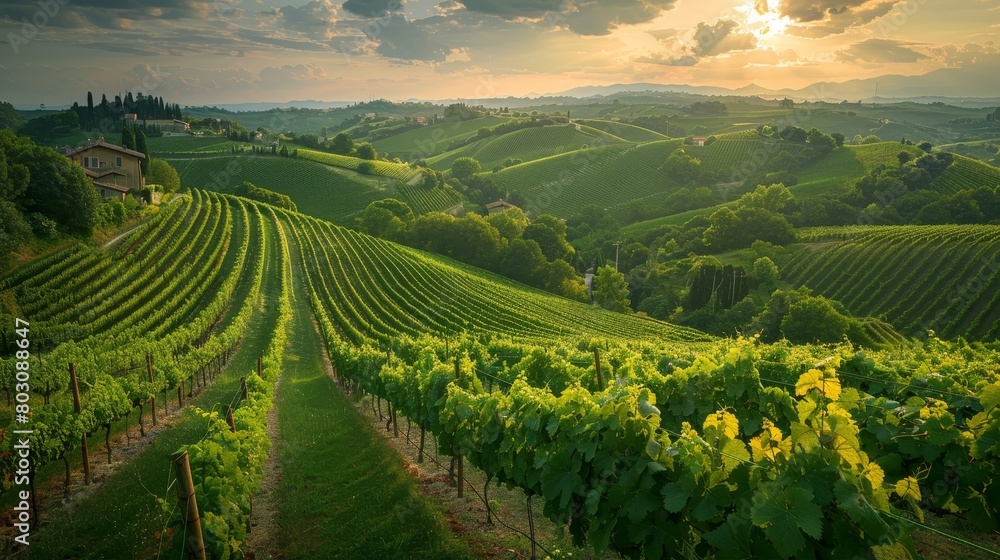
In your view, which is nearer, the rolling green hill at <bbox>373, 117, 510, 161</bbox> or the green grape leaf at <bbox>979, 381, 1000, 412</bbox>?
the green grape leaf at <bbox>979, 381, 1000, 412</bbox>

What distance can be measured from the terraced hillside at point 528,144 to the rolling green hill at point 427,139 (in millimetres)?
11261

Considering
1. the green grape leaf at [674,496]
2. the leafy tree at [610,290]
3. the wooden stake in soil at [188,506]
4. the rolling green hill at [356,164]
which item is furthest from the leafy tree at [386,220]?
the green grape leaf at [674,496]

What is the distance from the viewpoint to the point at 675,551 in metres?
4.79

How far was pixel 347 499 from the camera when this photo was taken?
399 inches

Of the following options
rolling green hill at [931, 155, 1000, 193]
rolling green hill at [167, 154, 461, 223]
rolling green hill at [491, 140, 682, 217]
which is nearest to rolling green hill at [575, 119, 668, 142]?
rolling green hill at [491, 140, 682, 217]

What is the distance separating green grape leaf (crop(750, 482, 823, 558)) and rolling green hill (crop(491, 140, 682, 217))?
109 m

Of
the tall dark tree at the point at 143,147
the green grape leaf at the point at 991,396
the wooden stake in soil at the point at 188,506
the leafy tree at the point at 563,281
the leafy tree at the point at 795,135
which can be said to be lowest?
the leafy tree at the point at 563,281

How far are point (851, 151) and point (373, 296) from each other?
344 feet

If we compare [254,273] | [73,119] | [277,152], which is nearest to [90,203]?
[254,273]

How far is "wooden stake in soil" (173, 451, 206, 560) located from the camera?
536 cm

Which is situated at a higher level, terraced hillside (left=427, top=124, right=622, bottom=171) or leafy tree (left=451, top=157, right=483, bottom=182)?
terraced hillside (left=427, top=124, right=622, bottom=171)

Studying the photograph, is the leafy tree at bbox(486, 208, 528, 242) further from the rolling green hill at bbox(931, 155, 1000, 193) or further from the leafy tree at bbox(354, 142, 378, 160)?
the rolling green hill at bbox(931, 155, 1000, 193)

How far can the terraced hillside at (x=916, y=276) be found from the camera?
45.6 meters

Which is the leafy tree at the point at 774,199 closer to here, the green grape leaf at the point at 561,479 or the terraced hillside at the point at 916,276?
the terraced hillside at the point at 916,276
